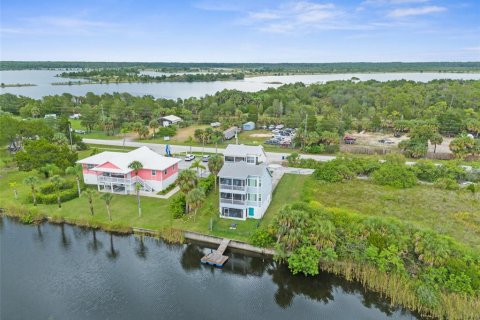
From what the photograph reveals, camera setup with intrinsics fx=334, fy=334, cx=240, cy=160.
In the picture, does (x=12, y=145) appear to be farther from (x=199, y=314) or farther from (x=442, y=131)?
(x=442, y=131)

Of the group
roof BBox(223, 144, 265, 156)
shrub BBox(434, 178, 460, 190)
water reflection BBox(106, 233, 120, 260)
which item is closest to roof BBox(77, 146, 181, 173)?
roof BBox(223, 144, 265, 156)

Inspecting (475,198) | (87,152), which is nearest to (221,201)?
(475,198)

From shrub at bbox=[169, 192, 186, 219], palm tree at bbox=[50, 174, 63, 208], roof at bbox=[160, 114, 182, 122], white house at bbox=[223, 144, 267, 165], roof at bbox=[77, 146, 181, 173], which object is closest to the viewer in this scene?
shrub at bbox=[169, 192, 186, 219]

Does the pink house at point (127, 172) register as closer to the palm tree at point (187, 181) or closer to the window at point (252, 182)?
the palm tree at point (187, 181)

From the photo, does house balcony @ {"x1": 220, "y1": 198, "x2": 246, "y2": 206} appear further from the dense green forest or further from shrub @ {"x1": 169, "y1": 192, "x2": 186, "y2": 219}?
the dense green forest

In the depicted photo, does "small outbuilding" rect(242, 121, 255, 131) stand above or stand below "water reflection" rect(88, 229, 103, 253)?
above

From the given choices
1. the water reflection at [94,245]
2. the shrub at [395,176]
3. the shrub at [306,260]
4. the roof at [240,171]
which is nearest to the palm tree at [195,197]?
the roof at [240,171]

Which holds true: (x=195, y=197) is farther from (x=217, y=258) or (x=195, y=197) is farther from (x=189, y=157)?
(x=189, y=157)
